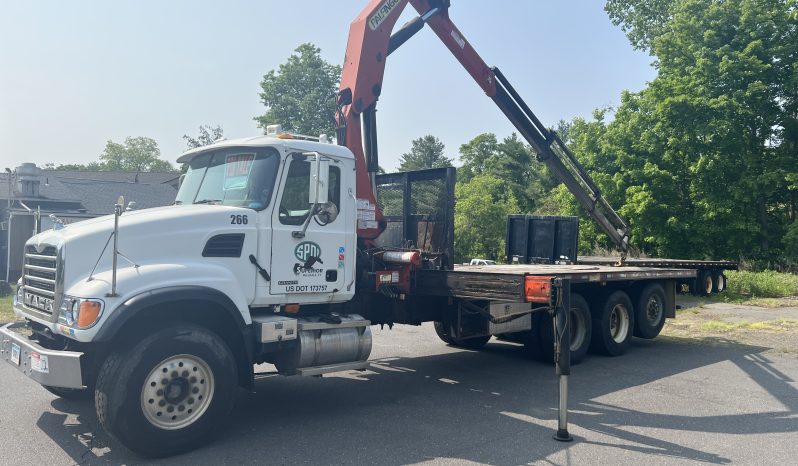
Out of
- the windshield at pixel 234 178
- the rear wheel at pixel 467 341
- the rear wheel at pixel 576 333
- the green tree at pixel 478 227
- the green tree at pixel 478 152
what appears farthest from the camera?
the green tree at pixel 478 152

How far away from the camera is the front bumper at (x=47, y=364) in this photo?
5090 mm

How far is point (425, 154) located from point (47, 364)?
71.3 metres

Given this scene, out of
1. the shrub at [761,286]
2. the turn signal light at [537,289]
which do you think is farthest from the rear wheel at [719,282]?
the turn signal light at [537,289]

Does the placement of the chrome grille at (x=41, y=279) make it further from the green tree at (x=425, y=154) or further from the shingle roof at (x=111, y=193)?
the green tree at (x=425, y=154)

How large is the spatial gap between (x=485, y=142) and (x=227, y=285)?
66.8 metres

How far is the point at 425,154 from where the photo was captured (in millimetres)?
75375

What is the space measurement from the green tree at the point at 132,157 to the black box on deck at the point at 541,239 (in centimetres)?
8998

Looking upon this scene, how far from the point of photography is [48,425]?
6.09m

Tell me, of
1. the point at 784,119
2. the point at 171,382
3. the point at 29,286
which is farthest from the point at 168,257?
the point at 784,119

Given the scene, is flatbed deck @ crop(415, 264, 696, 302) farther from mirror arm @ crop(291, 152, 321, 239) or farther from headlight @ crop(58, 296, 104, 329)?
headlight @ crop(58, 296, 104, 329)

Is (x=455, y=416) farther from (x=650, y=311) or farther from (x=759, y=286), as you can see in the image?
(x=759, y=286)

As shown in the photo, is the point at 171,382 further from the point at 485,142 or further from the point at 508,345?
the point at 485,142

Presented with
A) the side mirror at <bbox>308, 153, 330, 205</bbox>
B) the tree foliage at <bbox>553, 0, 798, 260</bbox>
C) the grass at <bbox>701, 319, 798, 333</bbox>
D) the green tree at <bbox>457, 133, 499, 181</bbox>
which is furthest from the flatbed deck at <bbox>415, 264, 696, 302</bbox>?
the green tree at <bbox>457, 133, 499, 181</bbox>

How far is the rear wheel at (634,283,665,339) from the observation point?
36.1 ft
